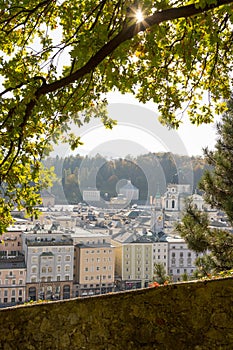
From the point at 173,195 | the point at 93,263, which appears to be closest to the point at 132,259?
the point at 93,263

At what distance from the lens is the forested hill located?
1497 inches

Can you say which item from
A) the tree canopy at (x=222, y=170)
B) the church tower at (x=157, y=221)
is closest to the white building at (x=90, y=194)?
the church tower at (x=157, y=221)

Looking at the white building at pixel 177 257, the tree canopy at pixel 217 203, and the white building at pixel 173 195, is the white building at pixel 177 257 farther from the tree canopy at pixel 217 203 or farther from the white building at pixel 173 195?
the tree canopy at pixel 217 203

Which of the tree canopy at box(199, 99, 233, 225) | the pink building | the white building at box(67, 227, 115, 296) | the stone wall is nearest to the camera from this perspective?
the stone wall

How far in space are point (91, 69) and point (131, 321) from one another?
140cm

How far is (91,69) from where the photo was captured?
2420mm

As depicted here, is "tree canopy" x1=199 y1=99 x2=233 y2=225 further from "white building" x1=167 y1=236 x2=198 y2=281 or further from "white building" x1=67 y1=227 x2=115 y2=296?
"white building" x1=167 y1=236 x2=198 y2=281

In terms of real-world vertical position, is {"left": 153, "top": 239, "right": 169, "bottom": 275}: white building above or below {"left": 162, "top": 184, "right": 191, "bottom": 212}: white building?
below

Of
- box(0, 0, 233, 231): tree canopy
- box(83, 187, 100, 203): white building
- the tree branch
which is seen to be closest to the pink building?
box(83, 187, 100, 203): white building

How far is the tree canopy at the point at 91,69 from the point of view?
92.7 inches

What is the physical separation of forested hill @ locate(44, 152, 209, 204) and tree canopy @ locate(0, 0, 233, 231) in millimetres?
32492

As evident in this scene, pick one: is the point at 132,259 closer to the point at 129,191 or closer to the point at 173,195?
the point at 173,195

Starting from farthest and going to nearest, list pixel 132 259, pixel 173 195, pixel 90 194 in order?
pixel 90 194 < pixel 173 195 < pixel 132 259

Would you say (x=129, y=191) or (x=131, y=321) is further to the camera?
(x=129, y=191)
